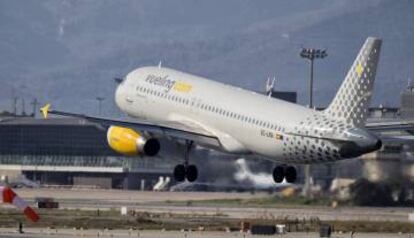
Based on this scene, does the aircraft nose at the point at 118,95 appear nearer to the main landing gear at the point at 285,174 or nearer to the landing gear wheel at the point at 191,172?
the landing gear wheel at the point at 191,172

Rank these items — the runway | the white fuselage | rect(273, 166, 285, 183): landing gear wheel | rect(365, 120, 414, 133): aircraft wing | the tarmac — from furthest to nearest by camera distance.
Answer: the runway → the tarmac → rect(273, 166, 285, 183): landing gear wheel → rect(365, 120, 414, 133): aircraft wing → the white fuselage

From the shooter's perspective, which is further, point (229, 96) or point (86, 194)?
point (86, 194)

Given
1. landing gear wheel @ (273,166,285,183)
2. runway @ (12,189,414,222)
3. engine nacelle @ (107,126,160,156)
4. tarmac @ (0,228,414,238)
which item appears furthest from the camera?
runway @ (12,189,414,222)

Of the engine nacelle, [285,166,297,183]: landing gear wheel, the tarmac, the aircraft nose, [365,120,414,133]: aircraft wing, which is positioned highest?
the aircraft nose

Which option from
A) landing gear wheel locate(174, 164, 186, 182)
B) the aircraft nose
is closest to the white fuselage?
the aircraft nose

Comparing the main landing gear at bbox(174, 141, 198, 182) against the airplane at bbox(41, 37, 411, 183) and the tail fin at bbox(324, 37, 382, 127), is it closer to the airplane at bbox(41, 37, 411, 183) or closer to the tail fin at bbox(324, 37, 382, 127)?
the airplane at bbox(41, 37, 411, 183)

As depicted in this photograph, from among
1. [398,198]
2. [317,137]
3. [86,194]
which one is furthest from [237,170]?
[86,194]

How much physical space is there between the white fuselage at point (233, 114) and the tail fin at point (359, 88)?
1.08 metres

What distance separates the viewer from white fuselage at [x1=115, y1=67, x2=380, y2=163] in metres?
105

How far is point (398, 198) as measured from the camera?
141 metres

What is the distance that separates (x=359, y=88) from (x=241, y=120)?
879 centimetres

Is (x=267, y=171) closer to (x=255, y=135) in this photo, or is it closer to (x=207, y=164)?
(x=207, y=164)

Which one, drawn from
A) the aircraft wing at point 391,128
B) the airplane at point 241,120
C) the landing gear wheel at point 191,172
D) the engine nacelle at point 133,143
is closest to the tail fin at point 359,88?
the airplane at point 241,120

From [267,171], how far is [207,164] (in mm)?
14214
